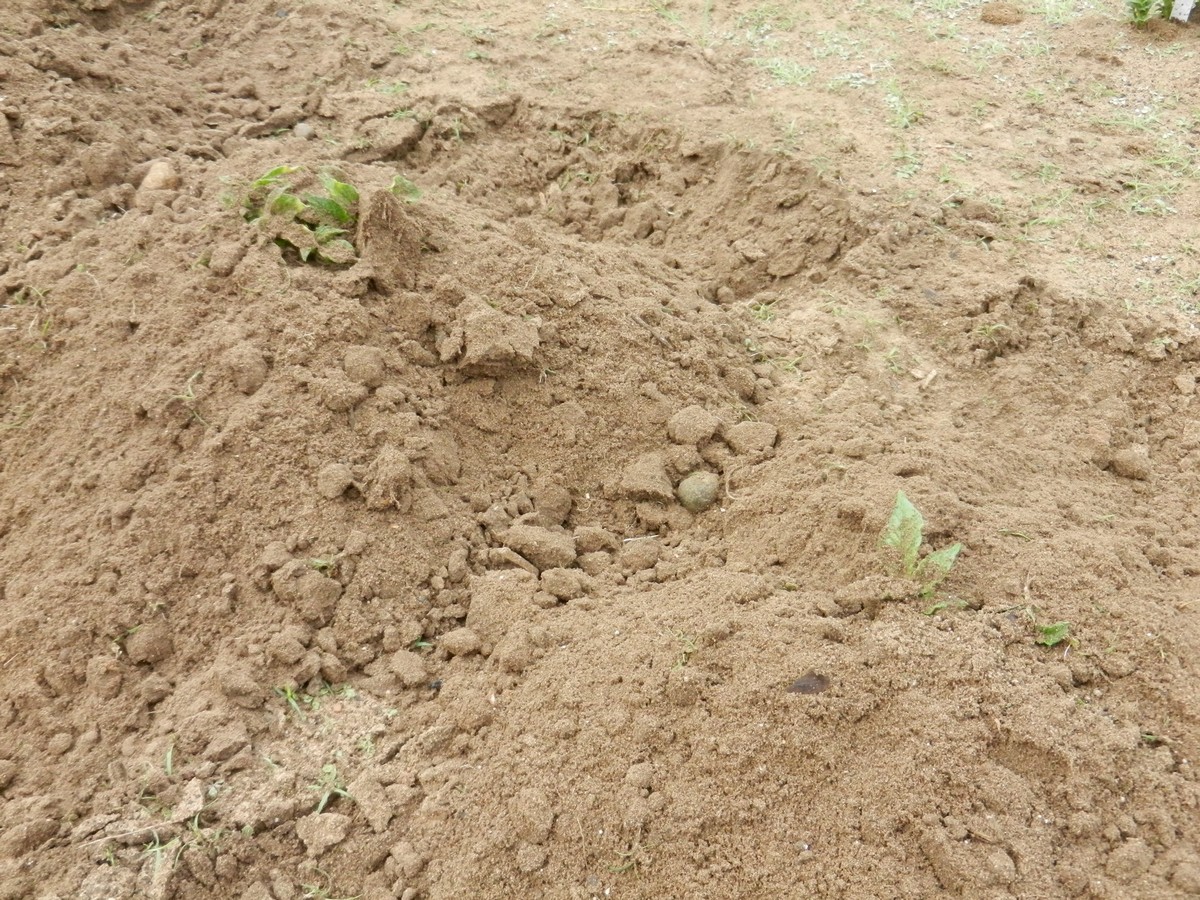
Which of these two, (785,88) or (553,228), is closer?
(553,228)

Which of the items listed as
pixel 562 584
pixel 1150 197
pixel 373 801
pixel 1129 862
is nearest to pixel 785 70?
pixel 1150 197

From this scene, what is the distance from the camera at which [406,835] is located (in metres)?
2.17

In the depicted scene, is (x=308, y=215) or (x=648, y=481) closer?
(x=648, y=481)

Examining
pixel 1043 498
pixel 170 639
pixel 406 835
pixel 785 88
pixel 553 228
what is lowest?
pixel 406 835

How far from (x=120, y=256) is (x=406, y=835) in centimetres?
250

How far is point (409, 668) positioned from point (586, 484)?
Result: 945 millimetres

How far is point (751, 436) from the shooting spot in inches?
123

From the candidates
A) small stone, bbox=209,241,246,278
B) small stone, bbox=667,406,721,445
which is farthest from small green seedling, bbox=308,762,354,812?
small stone, bbox=209,241,246,278

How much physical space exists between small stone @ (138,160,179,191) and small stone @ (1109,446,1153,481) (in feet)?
13.1

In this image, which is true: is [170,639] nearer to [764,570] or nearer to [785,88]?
[764,570]

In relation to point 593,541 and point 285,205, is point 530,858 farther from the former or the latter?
point 285,205

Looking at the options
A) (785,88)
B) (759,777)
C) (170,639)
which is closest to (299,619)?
(170,639)

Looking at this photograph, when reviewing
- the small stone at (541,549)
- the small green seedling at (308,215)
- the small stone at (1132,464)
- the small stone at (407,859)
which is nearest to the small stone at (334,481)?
the small stone at (541,549)

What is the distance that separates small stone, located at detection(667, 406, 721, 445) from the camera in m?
3.13
